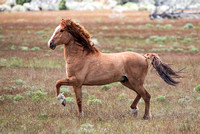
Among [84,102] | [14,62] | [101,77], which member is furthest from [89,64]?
[14,62]

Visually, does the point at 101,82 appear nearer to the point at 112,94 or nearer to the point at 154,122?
the point at 154,122

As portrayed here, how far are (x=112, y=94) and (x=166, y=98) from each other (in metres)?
1.75

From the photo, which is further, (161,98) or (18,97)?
(161,98)

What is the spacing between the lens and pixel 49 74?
14.5 metres

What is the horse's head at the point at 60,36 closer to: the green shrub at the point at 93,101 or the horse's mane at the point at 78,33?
the horse's mane at the point at 78,33

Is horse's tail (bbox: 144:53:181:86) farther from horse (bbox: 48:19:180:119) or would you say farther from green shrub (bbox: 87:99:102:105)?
green shrub (bbox: 87:99:102:105)

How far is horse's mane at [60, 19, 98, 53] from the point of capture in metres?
8.18

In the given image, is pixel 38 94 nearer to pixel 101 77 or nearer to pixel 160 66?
pixel 101 77

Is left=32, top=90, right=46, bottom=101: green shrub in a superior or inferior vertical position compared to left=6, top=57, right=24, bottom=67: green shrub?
superior

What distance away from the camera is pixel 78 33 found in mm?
8344

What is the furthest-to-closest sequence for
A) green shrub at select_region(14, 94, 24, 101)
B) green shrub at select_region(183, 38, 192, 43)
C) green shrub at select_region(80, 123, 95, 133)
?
green shrub at select_region(183, 38, 192, 43) → green shrub at select_region(14, 94, 24, 101) → green shrub at select_region(80, 123, 95, 133)

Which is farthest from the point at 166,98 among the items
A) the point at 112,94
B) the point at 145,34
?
the point at 145,34

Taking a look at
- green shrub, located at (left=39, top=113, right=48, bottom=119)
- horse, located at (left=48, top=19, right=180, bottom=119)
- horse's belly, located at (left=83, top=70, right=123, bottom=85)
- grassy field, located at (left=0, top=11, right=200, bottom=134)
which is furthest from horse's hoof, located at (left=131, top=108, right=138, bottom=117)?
green shrub, located at (left=39, top=113, right=48, bottom=119)

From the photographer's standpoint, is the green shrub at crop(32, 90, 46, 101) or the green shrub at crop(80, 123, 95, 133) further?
the green shrub at crop(32, 90, 46, 101)
